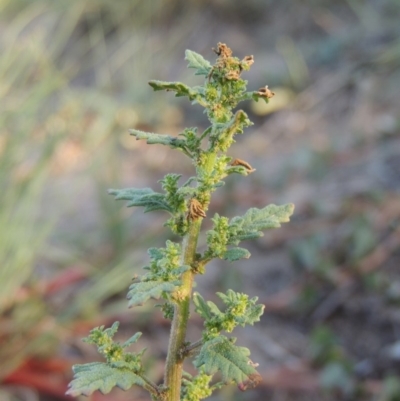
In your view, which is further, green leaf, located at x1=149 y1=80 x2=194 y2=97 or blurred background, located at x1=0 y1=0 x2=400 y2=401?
blurred background, located at x1=0 y1=0 x2=400 y2=401

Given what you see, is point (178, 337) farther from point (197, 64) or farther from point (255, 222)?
point (197, 64)

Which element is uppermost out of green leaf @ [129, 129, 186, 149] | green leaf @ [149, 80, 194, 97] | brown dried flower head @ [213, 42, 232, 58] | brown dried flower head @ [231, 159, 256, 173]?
brown dried flower head @ [213, 42, 232, 58]

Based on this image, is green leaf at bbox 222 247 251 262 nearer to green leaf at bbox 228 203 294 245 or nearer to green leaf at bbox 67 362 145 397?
green leaf at bbox 228 203 294 245

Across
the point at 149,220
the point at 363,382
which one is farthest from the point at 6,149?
the point at 363,382

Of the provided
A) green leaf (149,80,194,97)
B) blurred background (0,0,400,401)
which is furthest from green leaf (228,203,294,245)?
blurred background (0,0,400,401)

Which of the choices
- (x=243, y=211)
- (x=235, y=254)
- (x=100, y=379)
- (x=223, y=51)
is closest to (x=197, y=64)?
(x=223, y=51)

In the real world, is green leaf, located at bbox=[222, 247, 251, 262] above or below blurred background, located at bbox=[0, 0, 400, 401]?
below

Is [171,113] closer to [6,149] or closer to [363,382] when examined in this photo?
[6,149]
